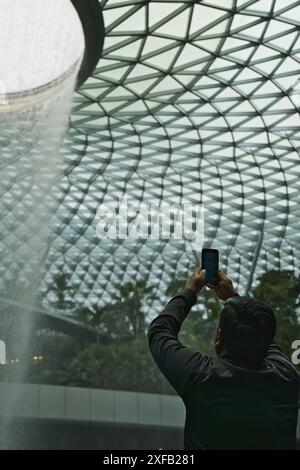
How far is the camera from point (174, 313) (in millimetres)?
4211

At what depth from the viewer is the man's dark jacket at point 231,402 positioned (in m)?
3.76

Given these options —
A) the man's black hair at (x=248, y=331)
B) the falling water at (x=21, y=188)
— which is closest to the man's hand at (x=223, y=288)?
the man's black hair at (x=248, y=331)

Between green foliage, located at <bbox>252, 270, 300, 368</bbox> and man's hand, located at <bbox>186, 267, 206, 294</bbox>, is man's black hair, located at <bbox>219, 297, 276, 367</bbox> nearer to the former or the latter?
man's hand, located at <bbox>186, 267, 206, 294</bbox>

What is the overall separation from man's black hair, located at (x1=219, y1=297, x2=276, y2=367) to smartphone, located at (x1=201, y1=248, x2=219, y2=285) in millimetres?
774

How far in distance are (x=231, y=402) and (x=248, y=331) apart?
44 centimetres

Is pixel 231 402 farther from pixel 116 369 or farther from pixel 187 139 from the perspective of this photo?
pixel 116 369

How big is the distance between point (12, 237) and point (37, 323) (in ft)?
48.5

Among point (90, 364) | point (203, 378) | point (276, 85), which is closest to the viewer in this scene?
point (203, 378)

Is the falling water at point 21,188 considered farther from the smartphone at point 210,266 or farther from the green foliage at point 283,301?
the smartphone at point 210,266

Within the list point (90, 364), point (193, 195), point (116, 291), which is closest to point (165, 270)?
point (116, 291)

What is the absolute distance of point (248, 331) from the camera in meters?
3.81

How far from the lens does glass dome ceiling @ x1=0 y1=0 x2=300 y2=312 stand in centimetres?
2919

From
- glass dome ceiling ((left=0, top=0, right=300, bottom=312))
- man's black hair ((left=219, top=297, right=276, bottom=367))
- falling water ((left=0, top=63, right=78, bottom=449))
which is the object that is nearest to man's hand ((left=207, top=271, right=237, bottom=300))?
man's black hair ((left=219, top=297, right=276, bottom=367))

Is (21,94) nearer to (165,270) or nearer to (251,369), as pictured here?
(251,369)
